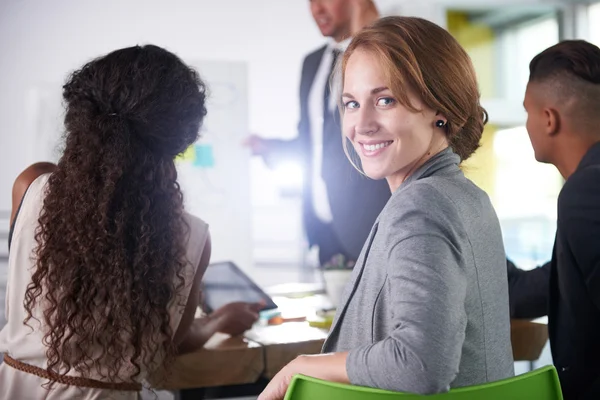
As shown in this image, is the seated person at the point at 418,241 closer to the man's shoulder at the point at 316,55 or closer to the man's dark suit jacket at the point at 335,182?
the man's dark suit jacket at the point at 335,182

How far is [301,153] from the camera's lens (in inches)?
106

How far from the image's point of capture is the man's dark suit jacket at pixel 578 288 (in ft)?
5.49

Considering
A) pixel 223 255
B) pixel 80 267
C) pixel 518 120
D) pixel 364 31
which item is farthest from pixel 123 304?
pixel 518 120

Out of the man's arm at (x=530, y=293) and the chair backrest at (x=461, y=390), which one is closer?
the chair backrest at (x=461, y=390)

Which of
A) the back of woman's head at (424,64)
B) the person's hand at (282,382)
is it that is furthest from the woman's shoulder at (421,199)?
the person's hand at (282,382)

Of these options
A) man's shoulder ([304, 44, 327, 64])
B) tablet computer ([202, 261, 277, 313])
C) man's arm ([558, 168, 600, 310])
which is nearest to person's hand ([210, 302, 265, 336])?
tablet computer ([202, 261, 277, 313])

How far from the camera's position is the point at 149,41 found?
2.60 meters

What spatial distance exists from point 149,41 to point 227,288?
946 mm

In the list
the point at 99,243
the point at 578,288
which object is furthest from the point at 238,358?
the point at 578,288

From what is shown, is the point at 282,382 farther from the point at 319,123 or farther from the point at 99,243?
the point at 319,123

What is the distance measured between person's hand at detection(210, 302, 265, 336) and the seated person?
680 millimetres

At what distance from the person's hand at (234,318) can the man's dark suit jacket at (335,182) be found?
86 cm

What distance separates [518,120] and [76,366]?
2584 millimetres

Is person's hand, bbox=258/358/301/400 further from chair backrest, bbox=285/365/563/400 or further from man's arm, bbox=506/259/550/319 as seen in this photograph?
man's arm, bbox=506/259/550/319
